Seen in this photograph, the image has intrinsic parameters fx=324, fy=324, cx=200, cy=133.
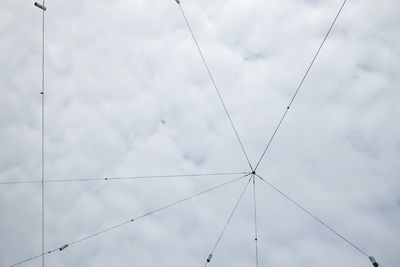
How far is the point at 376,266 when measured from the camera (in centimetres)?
1418
